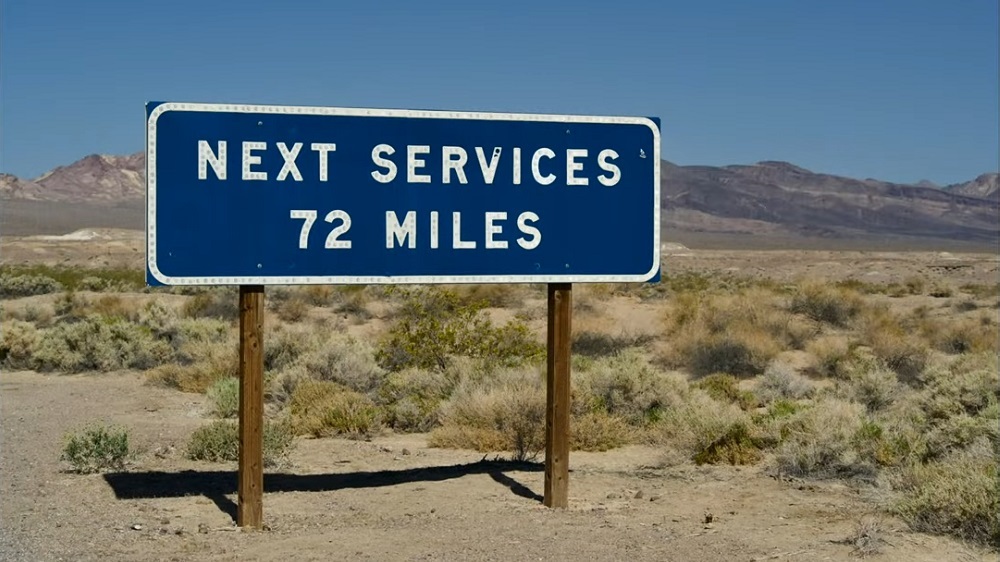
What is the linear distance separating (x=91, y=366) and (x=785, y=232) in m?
170

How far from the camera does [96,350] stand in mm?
17062

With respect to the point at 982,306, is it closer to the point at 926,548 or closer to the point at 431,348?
the point at 431,348

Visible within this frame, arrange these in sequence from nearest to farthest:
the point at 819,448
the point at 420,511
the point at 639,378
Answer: the point at 420,511 → the point at 819,448 → the point at 639,378

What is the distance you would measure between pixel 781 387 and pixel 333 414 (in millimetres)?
6762

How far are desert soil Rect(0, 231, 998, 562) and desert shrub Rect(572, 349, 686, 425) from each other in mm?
1489

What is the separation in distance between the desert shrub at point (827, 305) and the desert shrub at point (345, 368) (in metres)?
13.3

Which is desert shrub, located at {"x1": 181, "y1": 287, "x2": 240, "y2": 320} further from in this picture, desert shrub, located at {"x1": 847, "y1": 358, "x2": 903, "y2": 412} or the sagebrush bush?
the sagebrush bush

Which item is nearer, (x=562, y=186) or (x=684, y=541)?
(x=684, y=541)

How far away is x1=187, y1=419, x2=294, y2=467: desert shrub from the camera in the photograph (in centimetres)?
980

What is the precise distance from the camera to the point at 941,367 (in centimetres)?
1619

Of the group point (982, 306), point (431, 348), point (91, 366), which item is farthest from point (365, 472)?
point (982, 306)

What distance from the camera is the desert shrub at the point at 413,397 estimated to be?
1229cm

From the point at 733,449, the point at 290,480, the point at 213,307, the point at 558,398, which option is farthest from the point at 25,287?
the point at 558,398

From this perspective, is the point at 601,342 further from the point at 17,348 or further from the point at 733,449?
the point at 733,449
